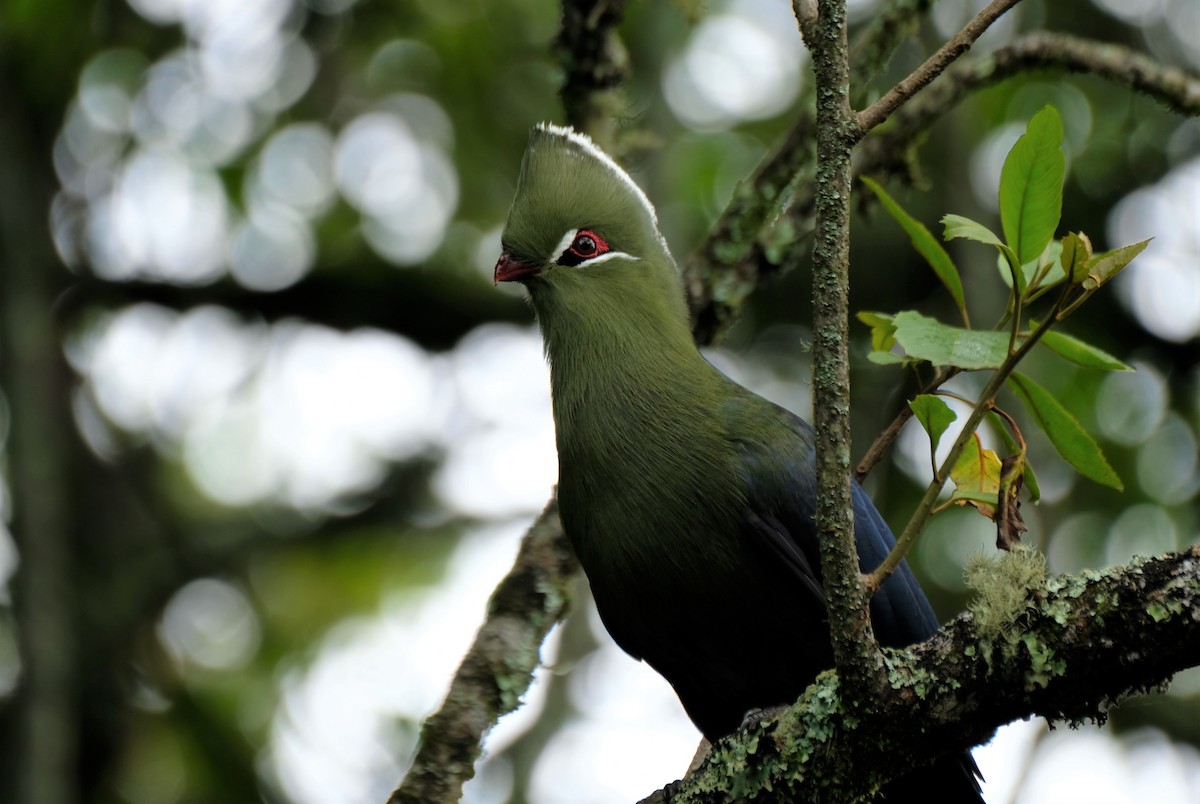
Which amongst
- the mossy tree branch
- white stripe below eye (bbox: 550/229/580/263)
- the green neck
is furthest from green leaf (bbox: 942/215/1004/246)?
white stripe below eye (bbox: 550/229/580/263)

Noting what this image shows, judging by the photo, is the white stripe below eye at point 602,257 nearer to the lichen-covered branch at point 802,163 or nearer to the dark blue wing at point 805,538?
the lichen-covered branch at point 802,163

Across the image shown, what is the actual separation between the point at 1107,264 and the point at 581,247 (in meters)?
1.73

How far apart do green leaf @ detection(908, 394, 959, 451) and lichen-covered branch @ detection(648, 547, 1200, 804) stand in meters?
0.26

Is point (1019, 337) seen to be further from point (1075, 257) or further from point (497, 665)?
point (497, 665)

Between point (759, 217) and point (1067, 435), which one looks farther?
point (759, 217)

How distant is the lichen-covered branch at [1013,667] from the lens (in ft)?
7.13

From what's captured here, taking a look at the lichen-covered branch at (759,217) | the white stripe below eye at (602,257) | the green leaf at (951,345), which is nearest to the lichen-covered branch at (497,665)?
the white stripe below eye at (602,257)

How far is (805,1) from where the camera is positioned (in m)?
2.51

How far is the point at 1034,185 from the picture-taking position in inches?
94.6

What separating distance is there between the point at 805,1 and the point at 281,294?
4.74 metres

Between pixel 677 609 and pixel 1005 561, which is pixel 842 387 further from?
pixel 677 609

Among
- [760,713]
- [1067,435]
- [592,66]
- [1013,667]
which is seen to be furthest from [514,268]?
[1013,667]

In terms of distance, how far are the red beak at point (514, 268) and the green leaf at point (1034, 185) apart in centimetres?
165

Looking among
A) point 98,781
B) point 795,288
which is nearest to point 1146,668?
point 795,288
